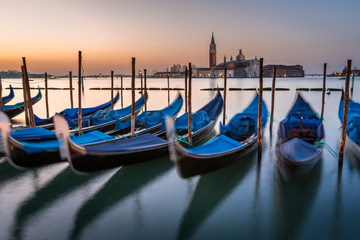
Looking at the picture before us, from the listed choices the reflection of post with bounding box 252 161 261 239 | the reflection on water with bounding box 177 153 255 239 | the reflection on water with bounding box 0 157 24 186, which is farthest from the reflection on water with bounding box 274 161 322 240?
the reflection on water with bounding box 0 157 24 186

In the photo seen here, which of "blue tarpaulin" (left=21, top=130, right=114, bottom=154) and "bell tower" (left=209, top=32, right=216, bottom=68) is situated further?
"bell tower" (left=209, top=32, right=216, bottom=68)

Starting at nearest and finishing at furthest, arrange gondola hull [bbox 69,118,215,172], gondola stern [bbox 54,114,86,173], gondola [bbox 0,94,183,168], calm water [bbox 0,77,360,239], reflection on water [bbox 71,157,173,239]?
1. calm water [bbox 0,77,360,239]
2. gondola stern [bbox 54,114,86,173]
3. reflection on water [bbox 71,157,173,239]
4. gondola hull [bbox 69,118,215,172]
5. gondola [bbox 0,94,183,168]

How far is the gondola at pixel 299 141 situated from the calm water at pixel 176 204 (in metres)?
0.58

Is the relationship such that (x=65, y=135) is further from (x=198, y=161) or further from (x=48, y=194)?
(x=198, y=161)

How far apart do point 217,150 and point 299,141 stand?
5.08ft

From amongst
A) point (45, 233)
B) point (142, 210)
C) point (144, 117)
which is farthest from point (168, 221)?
point (144, 117)

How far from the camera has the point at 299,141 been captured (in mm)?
4840

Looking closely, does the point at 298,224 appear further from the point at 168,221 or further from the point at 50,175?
the point at 50,175

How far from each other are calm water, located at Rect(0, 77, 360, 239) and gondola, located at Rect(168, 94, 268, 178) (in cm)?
54

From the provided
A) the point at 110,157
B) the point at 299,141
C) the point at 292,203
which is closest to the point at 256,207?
the point at 292,203

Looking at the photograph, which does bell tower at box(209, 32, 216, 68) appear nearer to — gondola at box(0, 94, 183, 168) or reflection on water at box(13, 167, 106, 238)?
gondola at box(0, 94, 183, 168)

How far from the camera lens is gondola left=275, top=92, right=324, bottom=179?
410cm

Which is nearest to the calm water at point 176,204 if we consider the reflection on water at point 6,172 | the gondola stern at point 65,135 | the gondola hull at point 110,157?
the reflection on water at point 6,172

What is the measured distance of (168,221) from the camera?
3799 mm
